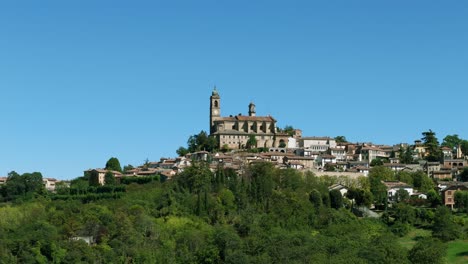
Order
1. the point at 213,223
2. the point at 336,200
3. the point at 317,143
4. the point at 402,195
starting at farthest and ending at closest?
the point at 317,143, the point at 402,195, the point at 336,200, the point at 213,223

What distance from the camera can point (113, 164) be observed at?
326 ft

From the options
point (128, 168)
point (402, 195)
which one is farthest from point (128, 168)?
point (402, 195)

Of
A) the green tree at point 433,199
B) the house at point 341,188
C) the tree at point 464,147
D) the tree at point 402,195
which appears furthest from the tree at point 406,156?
the house at point 341,188

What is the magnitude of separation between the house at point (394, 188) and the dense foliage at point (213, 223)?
2810 millimetres

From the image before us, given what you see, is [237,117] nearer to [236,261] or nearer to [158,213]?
[158,213]

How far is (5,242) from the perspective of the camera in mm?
60500

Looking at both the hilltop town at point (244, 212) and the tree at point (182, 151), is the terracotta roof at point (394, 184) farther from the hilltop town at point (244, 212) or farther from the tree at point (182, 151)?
the tree at point (182, 151)

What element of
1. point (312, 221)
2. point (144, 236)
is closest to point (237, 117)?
point (312, 221)

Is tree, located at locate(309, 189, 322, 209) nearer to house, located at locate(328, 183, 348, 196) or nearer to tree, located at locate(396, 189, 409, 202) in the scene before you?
house, located at locate(328, 183, 348, 196)

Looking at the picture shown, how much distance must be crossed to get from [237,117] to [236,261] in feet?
168

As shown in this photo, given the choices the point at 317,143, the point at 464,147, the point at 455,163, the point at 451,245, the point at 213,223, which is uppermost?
the point at 317,143

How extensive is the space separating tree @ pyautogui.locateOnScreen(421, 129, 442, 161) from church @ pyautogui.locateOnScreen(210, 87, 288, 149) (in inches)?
655

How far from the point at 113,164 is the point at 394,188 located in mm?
34085

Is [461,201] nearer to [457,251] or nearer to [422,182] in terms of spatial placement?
[422,182]
